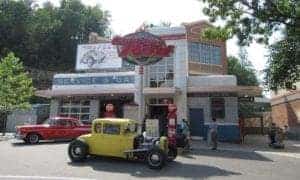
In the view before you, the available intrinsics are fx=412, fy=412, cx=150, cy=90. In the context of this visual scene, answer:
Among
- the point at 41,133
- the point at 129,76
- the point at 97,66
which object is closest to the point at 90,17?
the point at 97,66

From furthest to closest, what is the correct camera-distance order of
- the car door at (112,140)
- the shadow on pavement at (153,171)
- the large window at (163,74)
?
1. the large window at (163,74)
2. the car door at (112,140)
3. the shadow on pavement at (153,171)

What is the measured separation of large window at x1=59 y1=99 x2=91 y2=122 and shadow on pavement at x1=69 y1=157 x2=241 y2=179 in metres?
13.4

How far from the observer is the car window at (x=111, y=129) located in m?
16.4

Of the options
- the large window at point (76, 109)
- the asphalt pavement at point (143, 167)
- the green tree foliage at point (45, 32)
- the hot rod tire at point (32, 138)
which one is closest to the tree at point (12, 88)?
the large window at point (76, 109)

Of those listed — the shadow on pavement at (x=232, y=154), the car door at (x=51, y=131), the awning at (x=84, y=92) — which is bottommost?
the shadow on pavement at (x=232, y=154)

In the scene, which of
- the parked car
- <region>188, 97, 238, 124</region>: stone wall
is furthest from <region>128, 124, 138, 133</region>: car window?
<region>188, 97, 238, 124</region>: stone wall

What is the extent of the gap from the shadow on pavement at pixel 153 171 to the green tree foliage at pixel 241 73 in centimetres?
3984

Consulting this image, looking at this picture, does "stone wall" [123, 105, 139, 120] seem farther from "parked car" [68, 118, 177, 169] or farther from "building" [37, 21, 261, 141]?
"parked car" [68, 118, 177, 169]

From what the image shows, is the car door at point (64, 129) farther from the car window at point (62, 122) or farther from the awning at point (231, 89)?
the awning at point (231, 89)

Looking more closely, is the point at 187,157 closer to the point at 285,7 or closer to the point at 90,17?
the point at 285,7

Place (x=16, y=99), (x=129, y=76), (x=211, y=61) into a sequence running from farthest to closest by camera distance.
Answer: (x=211, y=61) → (x=16, y=99) → (x=129, y=76)

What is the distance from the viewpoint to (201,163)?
1662 cm

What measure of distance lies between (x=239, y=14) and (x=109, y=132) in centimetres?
731

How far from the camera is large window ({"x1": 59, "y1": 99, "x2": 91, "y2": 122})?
3016cm
